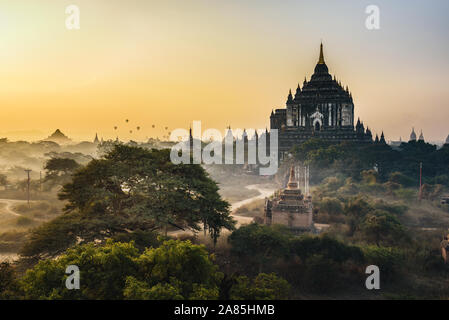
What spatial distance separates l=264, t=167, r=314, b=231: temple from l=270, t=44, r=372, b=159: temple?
142ft

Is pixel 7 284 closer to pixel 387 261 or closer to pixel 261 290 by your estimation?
pixel 261 290

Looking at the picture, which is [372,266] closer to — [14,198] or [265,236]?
[265,236]

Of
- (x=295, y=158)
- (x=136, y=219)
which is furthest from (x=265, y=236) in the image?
(x=295, y=158)

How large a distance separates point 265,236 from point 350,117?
6253cm

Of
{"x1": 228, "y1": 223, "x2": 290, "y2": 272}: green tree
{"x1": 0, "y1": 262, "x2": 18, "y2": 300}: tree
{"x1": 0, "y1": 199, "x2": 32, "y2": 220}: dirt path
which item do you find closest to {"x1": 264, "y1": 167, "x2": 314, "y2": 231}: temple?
{"x1": 228, "y1": 223, "x2": 290, "y2": 272}: green tree

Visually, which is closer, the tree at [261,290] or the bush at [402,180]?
the tree at [261,290]

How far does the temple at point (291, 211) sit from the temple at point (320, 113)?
43.4m

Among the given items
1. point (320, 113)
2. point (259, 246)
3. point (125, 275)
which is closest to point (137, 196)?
point (259, 246)

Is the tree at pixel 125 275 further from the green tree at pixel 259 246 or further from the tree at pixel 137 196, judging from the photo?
the green tree at pixel 259 246

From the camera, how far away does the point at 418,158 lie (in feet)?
187

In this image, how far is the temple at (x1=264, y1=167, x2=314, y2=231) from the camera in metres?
30.3

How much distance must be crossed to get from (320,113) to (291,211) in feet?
167

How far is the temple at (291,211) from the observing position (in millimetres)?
30297

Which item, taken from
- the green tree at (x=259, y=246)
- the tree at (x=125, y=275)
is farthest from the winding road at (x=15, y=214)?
the tree at (x=125, y=275)
